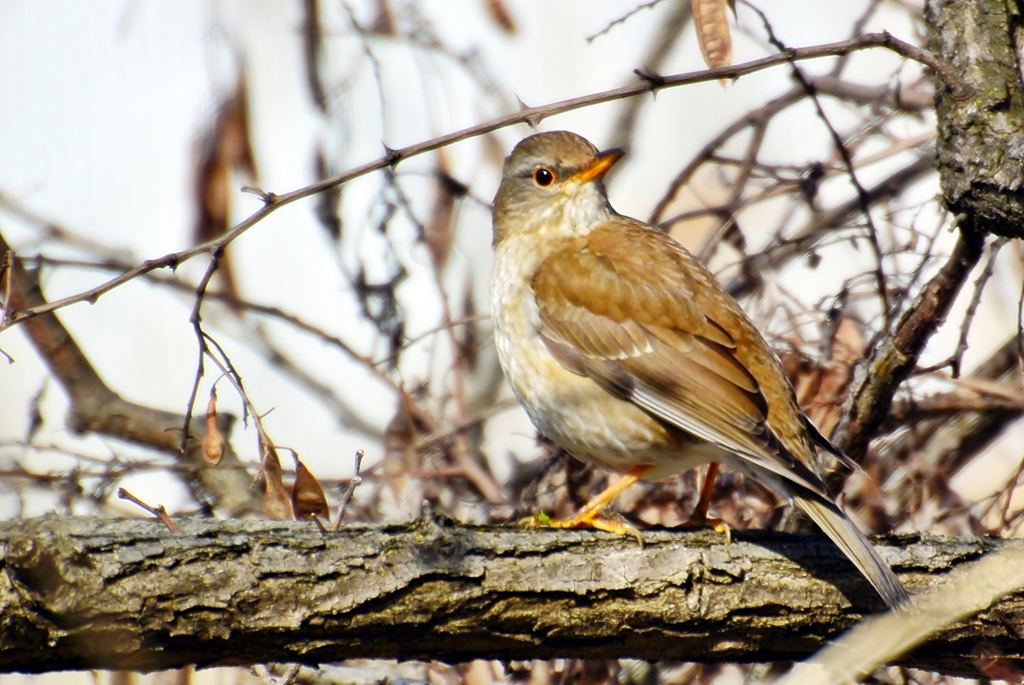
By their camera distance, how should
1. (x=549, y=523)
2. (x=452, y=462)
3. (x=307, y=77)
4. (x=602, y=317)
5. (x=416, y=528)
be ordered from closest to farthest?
(x=416, y=528) → (x=549, y=523) → (x=602, y=317) → (x=452, y=462) → (x=307, y=77)

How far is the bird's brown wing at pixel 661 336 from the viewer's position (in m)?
4.65

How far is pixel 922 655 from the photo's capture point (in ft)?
13.3

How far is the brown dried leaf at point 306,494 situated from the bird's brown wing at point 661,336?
1313 mm

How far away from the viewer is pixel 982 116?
4.12 m

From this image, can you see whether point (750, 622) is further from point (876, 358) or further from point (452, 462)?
point (452, 462)

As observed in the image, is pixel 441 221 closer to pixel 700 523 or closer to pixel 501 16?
pixel 501 16

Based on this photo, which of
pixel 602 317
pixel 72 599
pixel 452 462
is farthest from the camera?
pixel 452 462

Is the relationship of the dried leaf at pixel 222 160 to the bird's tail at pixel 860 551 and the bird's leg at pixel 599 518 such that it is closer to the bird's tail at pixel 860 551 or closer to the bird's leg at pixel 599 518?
the bird's leg at pixel 599 518

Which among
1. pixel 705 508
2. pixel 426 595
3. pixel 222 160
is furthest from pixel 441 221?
pixel 426 595

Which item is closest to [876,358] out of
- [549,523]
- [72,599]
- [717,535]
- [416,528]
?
[717,535]

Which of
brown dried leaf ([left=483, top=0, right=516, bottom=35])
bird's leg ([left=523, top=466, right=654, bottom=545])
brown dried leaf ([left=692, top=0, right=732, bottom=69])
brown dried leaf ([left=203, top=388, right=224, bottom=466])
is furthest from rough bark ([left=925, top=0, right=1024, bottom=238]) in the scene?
brown dried leaf ([left=203, top=388, right=224, bottom=466])

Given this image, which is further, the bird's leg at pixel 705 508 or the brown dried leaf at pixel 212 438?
the bird's leg at pixel 705 508

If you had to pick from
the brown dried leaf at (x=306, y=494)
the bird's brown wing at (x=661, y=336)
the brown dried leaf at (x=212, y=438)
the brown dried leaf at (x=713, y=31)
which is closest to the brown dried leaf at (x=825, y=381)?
the bird's brown wing at (x=661, y=336)

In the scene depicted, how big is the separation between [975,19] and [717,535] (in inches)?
84.8
